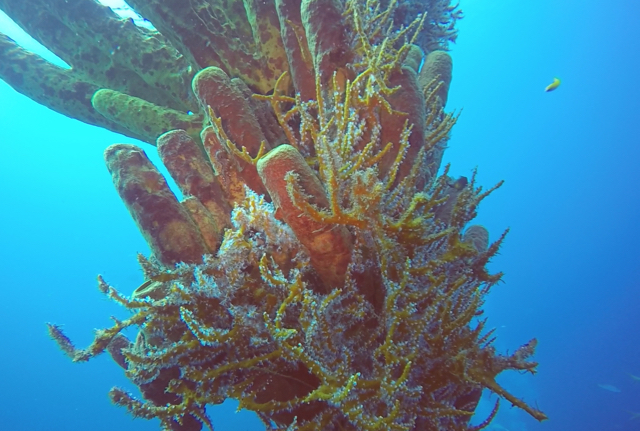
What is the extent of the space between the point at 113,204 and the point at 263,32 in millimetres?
77288

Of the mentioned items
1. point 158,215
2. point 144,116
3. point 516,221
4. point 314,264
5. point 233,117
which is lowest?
point 314,264

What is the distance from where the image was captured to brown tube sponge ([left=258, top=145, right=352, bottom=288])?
212cm

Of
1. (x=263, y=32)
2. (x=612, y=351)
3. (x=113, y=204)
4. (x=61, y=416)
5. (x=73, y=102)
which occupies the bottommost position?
(x=612, y=351)

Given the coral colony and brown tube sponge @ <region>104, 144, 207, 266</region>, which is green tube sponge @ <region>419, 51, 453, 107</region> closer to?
Result: the coral colony

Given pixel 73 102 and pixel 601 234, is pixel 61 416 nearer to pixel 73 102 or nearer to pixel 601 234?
pixel 73 102

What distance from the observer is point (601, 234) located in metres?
64.2

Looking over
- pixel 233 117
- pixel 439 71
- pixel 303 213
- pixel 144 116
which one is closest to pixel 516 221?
pixel 439 71

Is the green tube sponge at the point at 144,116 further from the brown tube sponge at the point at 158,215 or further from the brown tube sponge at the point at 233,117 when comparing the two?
the brown tube sponge at the point at 158,215

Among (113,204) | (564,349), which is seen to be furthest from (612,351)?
(113,204)

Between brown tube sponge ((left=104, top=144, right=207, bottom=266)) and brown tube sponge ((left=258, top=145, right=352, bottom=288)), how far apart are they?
823 mm

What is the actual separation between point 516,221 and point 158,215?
277 ft

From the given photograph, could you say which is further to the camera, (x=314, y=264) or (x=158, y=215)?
(x=158, y=215)

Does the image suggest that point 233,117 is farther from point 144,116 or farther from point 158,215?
point 144,116

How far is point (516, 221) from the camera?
2972 inches
